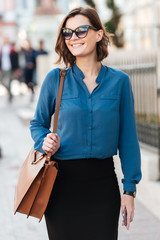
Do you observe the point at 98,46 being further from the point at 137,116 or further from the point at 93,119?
the point at 137,116

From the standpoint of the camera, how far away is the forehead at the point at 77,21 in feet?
7.75

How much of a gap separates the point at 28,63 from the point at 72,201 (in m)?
14.3

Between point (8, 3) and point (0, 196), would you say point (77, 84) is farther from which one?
point (8, 3)

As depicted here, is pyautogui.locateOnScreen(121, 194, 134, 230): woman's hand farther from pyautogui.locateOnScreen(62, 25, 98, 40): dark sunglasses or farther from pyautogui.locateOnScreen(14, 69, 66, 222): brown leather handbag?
pyautogui.locateOnScreen(62, 25, 98, 40): dark sunglasses

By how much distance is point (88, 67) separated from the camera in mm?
2432

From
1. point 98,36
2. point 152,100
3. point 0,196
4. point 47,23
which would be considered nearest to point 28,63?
point 152,100

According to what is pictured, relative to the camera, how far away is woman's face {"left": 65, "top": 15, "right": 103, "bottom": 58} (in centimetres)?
237

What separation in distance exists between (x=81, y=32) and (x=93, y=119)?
415 mm

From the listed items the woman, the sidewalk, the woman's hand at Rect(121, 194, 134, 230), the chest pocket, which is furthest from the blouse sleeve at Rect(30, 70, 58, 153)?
the sidewalk

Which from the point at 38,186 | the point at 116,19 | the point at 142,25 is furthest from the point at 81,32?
the point at 142,25

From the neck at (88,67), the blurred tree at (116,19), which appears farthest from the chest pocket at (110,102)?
the blurred tree at (116,19)

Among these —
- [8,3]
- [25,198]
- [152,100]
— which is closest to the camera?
[25,198]

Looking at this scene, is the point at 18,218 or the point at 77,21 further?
the point at 18,218

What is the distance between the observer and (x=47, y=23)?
43000 mm
